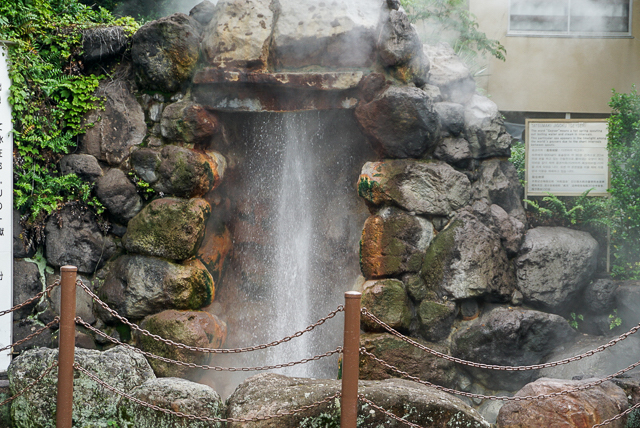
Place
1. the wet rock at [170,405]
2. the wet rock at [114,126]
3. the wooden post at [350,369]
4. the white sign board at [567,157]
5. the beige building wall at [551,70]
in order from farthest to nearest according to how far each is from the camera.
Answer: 1. the beige building wall at [551,70]
2. the white sign board at [567,157]
3. the wet rock at [114,126]
4. the wet rock at [170,405]
5. the wooden post at [350,369]

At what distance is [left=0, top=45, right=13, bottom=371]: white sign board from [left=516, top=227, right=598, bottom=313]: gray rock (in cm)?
460

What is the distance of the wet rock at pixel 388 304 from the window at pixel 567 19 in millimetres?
5206

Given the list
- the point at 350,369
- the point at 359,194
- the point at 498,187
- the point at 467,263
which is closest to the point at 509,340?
the point at 467,263

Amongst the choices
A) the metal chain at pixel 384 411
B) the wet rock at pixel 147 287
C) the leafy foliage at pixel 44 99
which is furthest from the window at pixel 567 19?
the metal chain at pixel 384 411

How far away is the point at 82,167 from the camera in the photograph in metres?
5.11

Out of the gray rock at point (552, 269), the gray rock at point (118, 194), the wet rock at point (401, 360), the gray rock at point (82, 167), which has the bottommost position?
the wet rock at point (401, 360)

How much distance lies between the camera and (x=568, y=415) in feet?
10.7

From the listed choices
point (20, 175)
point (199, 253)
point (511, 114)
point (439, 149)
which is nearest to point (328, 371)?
point (199, 253)

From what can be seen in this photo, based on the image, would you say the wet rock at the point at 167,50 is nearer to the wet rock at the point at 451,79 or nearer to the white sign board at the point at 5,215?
the white sign board at the point at 5,215

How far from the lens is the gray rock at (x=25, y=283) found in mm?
4914

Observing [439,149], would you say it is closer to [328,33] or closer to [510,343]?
[328,33]

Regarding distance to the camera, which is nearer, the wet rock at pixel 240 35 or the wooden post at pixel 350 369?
the wooden post at pixel 350 369

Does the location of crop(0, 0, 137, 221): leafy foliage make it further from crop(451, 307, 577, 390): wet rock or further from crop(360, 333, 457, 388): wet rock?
crop(451, 307, 577, 390): wet rock

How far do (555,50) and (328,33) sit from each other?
4.68 meters
